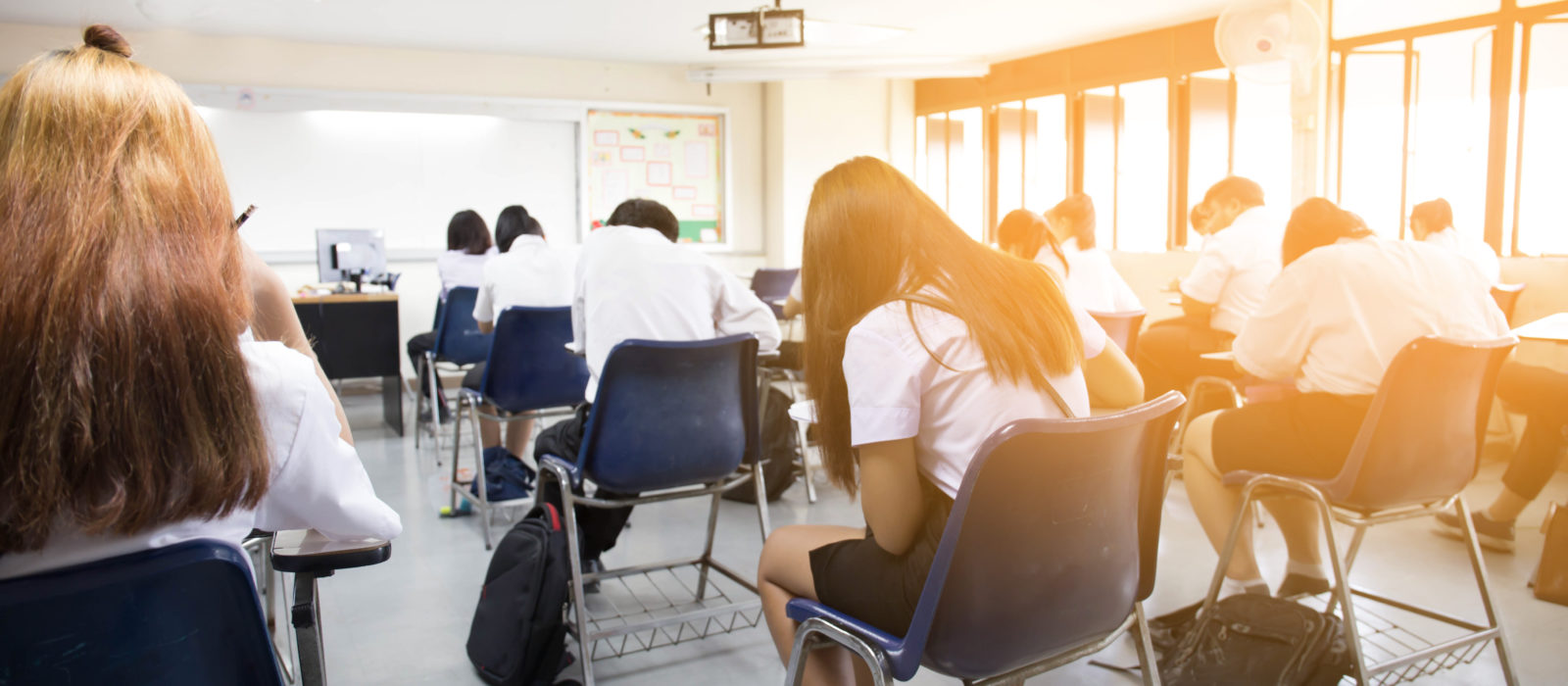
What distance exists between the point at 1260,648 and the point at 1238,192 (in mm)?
2955

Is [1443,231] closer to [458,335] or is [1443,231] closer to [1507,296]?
[1507,296]

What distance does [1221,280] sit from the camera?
426 cm

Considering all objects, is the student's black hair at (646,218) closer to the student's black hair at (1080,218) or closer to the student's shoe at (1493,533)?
the student's black hair at (1080,218)

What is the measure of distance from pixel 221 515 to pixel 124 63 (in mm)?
436

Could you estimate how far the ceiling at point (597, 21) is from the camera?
602 cm

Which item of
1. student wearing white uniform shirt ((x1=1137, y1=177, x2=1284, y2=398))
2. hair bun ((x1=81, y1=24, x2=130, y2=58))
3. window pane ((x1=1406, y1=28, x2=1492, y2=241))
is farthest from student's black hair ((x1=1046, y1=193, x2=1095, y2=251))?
hair bun ((x1=81, y1=24, x2=130, y2=58))

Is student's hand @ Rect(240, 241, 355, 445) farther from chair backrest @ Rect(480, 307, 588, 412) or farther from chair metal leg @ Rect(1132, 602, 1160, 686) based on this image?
chair backrest @ Rect(480, 307, 588, 412)

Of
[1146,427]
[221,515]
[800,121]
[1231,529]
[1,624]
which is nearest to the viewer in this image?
[1,624]

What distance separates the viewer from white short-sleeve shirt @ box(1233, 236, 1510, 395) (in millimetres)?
2172

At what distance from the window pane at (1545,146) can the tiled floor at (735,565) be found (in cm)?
148

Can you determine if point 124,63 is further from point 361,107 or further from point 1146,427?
point 361,107

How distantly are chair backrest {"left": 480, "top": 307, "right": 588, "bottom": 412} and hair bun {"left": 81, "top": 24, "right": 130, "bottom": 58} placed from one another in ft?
7.76

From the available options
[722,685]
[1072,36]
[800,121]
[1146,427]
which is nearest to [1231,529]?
[1146,427]

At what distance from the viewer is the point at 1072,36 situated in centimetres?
715
